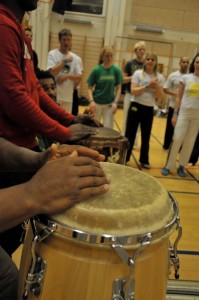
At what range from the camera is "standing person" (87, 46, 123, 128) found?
4199 mm

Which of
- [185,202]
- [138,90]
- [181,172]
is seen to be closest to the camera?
[185,202]

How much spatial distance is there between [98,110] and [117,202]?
3542mm

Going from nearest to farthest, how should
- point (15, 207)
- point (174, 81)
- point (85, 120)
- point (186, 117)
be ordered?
1. point (15, 207)
2. point (85, 120)
3. point (186, 117)
4. point (174, 81)

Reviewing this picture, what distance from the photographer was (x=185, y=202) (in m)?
3.11

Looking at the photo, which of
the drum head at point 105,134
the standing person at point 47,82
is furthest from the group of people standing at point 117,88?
the drum head at point 105,134

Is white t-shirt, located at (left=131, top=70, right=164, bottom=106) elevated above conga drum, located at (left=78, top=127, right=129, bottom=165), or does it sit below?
above

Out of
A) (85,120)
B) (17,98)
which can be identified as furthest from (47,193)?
(85,120)

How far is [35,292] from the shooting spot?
0.86 metres

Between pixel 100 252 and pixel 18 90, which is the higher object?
pixel 18 90

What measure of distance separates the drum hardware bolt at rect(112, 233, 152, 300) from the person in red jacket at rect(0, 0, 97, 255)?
29.8 inches

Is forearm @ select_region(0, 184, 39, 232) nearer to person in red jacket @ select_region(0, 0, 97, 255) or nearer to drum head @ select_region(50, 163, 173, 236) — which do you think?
drum head @ select_region(50, 163, 173, 236)

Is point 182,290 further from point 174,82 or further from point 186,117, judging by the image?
point 174,82

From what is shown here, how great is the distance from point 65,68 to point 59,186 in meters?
3.64

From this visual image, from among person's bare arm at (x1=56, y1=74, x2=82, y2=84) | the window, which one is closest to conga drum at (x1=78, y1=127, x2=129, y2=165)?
person's bare arm at (x1=56, y1=74, x2=82, y2=84)
